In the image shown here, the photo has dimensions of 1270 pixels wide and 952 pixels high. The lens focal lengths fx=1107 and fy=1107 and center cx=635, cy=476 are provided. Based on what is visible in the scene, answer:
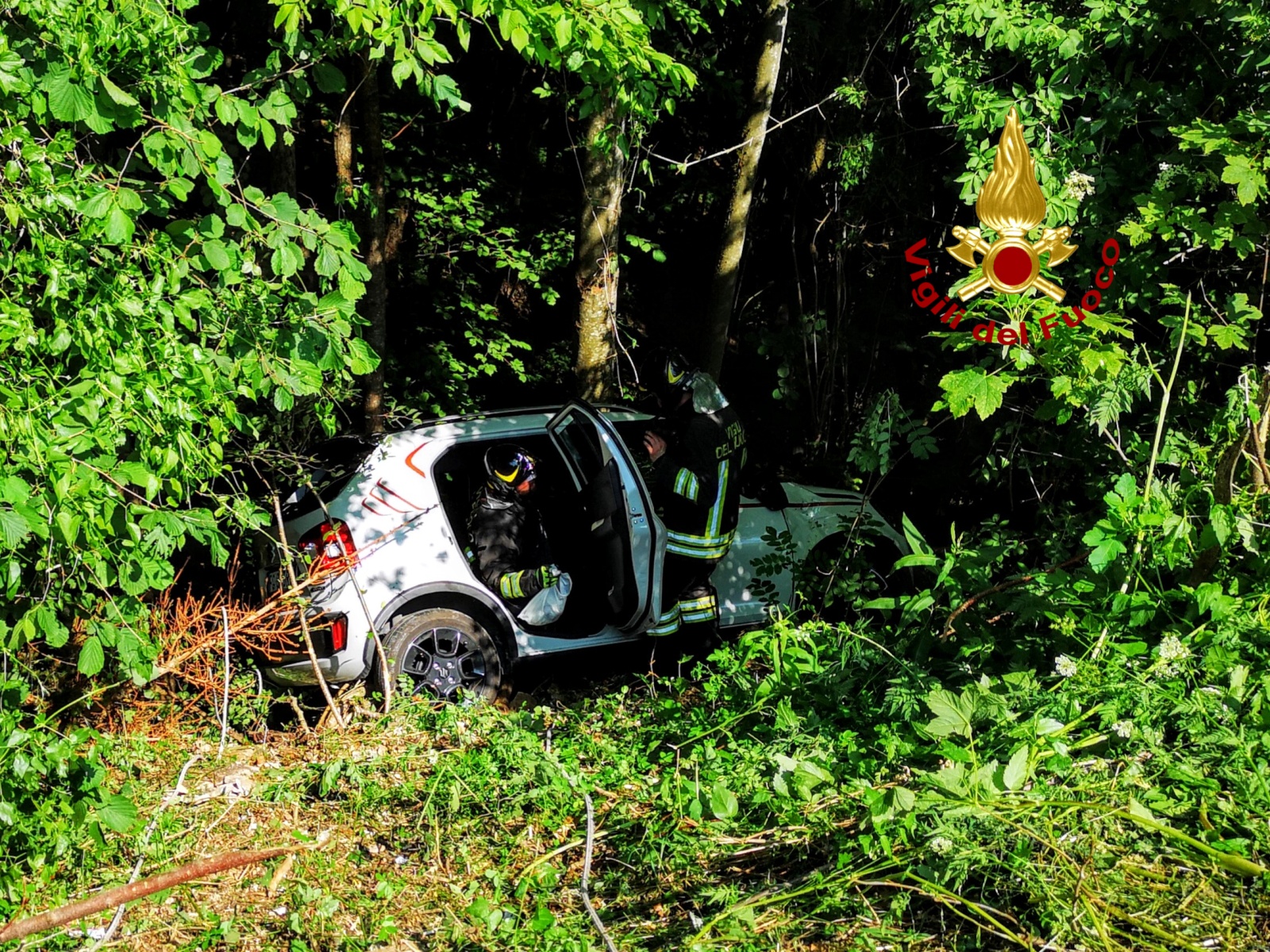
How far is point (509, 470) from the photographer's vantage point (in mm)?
6270

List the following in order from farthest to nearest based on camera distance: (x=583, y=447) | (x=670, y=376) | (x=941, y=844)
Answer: (x=670, y=376), (x=583, y=447), (x=941, y=844)

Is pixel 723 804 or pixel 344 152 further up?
pixel 344 152

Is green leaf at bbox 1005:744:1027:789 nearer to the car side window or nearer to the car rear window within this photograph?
the car side window

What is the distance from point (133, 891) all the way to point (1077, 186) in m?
5.14

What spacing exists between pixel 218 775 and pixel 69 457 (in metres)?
1.87

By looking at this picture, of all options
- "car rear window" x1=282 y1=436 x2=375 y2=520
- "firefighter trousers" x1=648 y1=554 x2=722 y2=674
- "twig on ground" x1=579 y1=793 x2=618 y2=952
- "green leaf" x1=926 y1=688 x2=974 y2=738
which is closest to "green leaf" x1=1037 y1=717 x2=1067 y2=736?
"green leaf" x1=926 y1=688 x2=974 y2=738

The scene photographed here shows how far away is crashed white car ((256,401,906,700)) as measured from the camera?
5609 millimetres

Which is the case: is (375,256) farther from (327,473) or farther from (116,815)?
(116,815)

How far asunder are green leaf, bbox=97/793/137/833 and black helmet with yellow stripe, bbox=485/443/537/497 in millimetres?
2827

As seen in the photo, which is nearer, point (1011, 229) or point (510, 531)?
point (1011, 229)

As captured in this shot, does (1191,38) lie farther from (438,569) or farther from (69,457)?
(69,457)

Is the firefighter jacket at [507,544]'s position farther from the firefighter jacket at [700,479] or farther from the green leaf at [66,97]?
the green leaf at [66,97]

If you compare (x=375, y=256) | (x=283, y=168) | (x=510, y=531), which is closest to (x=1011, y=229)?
(x=510, y=531)

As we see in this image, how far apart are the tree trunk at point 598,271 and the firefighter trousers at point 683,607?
5.54 ft
